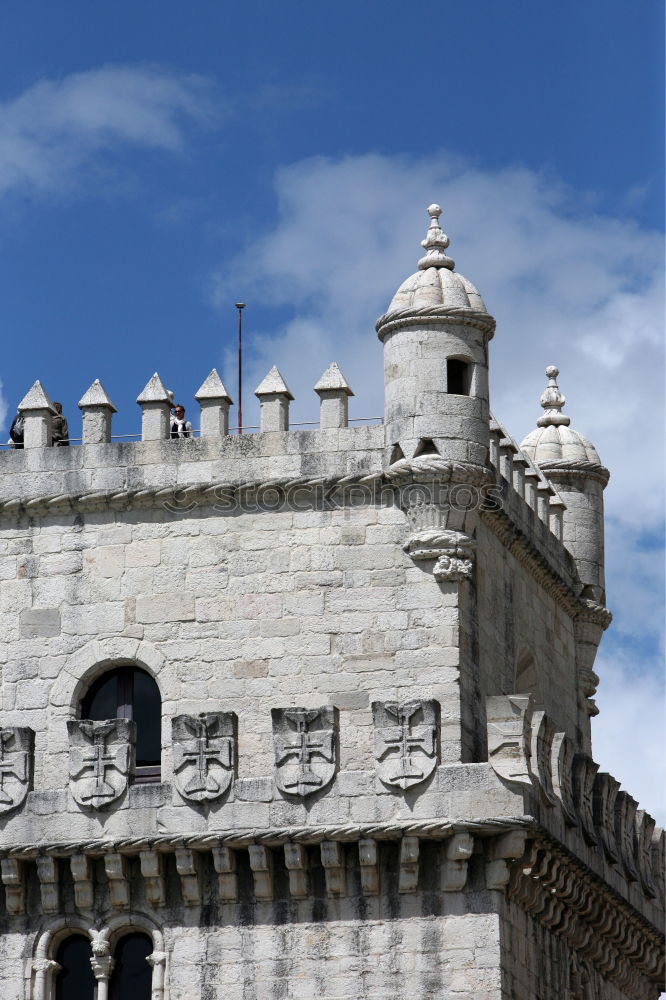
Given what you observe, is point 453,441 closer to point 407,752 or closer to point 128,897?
point 407,752

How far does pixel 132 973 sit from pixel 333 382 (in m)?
7.77

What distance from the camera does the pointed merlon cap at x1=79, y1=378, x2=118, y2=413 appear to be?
1385 inches

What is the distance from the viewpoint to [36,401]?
116 ft

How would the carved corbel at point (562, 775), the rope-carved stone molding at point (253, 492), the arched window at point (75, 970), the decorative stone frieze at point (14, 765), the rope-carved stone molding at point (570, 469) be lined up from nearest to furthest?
the arched window at point (75, 970) < the decorative stone frieze at point (14, 765) < the carved corbel at point (562, 775) < the rope-carved stone molding at point (253, 492) < the rope-carved stone molding at point (570, 469)

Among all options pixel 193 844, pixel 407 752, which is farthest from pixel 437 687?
pixel 193 844

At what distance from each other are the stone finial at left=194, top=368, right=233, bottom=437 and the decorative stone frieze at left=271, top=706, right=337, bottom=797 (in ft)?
14.2

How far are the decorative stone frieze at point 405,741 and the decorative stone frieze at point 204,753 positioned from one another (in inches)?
69.6

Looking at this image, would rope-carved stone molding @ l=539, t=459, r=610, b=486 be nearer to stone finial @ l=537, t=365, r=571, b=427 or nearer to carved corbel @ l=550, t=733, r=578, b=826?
stone finial @ l=537, t=365, r=571, b=427

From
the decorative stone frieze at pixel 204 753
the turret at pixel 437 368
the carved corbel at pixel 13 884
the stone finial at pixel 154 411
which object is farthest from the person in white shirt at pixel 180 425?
the carved corbel at pixel 13 884

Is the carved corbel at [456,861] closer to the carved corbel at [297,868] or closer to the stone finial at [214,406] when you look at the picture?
the carved corbel at [297,868]

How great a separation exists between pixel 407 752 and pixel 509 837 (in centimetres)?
154

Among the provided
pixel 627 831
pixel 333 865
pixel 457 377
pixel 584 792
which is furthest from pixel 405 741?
pixel 627 831

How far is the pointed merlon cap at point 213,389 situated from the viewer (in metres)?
34.8

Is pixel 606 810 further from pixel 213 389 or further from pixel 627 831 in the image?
pixel 213 389
